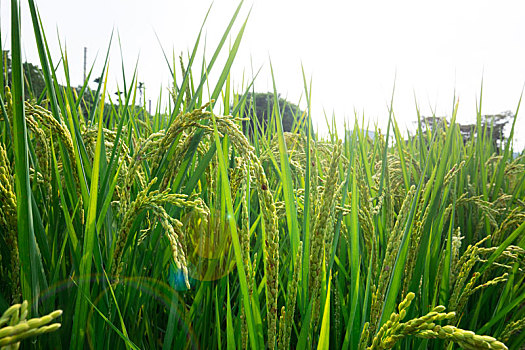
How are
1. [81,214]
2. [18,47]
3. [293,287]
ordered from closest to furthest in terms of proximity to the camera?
→ [18,47] → [293,287] → [81,214]

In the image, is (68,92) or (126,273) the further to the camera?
(68,92)

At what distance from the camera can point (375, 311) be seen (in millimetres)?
825

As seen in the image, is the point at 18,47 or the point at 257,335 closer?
the point at 18,47

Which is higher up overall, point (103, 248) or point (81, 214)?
point (81, 214)

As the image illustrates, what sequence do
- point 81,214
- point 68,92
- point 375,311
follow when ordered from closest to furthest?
point 375,311, point 81,214, point 68,92


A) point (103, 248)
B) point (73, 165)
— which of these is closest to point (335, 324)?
point (103, 248)

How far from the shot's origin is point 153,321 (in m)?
1.19

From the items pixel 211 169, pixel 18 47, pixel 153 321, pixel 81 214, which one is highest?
pixel 18 47

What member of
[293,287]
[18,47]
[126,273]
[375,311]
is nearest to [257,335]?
[293,287]

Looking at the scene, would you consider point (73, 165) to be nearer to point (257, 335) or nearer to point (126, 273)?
point (126, 273)

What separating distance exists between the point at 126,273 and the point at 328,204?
62 cm

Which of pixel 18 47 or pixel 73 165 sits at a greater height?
pixel 18 47

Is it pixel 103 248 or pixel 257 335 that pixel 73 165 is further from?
pixel 257 335

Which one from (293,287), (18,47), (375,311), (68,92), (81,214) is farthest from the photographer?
(68,92)
